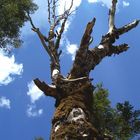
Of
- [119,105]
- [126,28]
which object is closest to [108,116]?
[119,105]

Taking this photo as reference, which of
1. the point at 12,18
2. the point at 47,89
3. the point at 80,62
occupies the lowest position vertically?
the point at 47,89

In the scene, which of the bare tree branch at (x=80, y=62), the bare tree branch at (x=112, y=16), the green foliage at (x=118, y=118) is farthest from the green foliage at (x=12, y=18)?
the bare tree branch at (x=80, y=62)

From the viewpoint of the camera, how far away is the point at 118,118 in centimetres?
1569

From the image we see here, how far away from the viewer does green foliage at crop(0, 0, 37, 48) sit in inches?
656

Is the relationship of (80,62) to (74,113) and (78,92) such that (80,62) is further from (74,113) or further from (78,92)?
(74,113)

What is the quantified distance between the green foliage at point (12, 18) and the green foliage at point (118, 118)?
4.76 meters

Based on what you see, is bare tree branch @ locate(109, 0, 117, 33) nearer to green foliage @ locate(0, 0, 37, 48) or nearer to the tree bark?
the tree bark

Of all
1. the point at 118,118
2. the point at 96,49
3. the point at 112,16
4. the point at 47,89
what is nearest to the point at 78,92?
the point at 47,89

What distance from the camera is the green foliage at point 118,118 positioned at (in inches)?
616

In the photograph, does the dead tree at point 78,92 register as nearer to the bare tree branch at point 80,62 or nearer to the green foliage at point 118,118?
the bare tree branch at point 80,62

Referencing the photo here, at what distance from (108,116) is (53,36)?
19.1ft

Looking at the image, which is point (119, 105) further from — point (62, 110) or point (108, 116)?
point (62, 110)

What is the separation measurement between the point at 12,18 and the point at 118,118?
20.5ft

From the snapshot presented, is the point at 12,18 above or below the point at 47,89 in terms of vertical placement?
above
